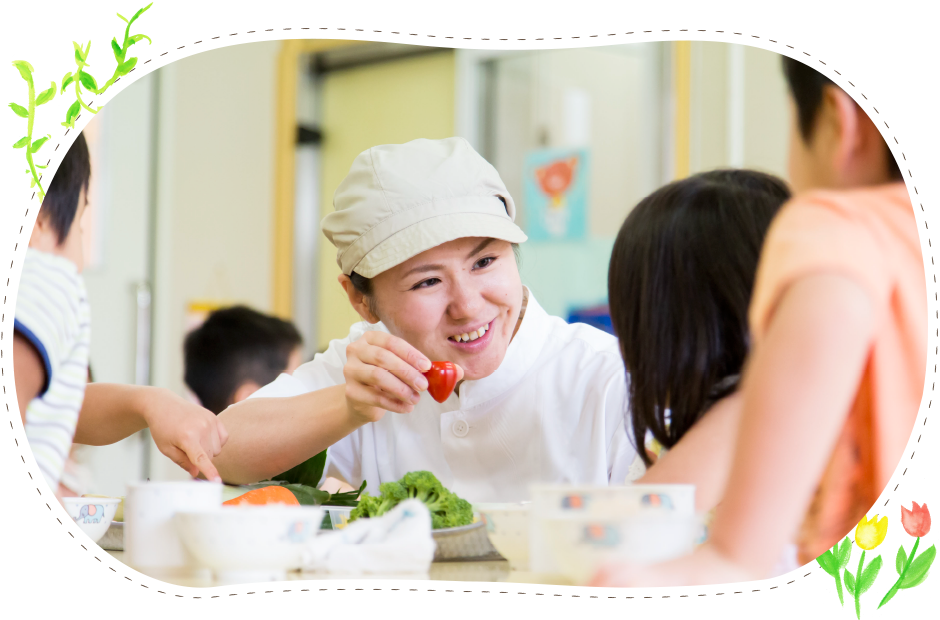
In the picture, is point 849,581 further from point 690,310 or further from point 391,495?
point 391,495

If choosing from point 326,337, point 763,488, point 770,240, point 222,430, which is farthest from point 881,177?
point 222,430

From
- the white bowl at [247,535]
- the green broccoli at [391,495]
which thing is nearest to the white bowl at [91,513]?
the white bowl at [247,535]

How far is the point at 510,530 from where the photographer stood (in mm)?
663

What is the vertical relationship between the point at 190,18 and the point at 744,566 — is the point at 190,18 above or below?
above

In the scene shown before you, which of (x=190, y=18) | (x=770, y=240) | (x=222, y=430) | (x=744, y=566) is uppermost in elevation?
(x=190, y=18)

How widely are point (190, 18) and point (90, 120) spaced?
0.39ft

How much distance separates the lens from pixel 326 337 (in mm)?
757

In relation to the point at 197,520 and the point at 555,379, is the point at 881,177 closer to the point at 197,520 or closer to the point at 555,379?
the point at 555,379

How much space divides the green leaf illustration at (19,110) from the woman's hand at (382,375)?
320 millimetres

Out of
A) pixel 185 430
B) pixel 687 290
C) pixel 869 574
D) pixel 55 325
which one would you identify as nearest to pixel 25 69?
pixel 55 325

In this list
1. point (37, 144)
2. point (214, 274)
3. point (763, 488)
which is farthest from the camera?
point (214, 274)

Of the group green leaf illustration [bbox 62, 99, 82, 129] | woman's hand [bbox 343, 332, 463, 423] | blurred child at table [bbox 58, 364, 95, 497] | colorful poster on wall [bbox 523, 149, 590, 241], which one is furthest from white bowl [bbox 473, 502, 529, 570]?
green leaf illustration [bbox 62, 99, 82, 129]

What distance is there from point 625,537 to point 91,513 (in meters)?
0.43

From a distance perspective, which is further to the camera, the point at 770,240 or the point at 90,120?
the point at 90,120
